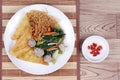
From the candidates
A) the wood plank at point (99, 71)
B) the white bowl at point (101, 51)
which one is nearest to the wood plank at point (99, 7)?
the white bowl at point (101, 51)

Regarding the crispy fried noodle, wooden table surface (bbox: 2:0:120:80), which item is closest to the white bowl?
wooden table surface (bbox: 2:0:120:80)

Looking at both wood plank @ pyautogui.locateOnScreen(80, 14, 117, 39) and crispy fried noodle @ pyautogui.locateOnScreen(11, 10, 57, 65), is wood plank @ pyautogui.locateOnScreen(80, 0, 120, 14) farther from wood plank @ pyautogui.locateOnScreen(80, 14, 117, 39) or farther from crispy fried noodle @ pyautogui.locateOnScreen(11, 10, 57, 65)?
crispy fried noodle @ pyautogui.locateOnScreen(11, 10, 57, 65)

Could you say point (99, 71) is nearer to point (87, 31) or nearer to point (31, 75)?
point (87, 31)

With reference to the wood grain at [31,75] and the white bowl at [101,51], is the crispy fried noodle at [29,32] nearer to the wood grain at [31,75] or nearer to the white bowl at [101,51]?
the wood grain at [31,75]

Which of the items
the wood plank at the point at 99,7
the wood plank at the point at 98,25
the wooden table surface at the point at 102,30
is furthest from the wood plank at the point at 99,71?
the wood plank at the point at 99,7

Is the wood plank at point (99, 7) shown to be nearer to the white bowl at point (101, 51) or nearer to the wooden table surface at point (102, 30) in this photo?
the wooden table surface at point (102, 30)

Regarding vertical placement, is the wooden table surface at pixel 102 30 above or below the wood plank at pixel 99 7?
below

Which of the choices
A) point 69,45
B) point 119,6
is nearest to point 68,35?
point 69,45

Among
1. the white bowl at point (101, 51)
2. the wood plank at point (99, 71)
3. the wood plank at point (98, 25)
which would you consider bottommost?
the wood plank at point (99, 71)
